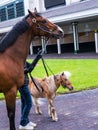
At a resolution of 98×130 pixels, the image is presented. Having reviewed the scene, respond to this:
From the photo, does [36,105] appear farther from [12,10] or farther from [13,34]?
[12,10]

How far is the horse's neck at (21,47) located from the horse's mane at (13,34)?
0.07m

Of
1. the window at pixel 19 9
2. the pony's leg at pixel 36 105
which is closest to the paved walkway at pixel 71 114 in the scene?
the pony's leg at pixel 36 105

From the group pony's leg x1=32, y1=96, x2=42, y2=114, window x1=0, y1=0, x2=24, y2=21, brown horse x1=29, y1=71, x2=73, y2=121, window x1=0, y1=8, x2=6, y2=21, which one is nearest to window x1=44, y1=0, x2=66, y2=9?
→ window x1=0, y1=0, x2=24, y2=21

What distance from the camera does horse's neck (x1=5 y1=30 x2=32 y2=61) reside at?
244 inches

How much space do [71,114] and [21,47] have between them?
7.92ft

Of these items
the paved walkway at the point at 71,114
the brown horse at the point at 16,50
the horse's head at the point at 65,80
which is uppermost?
the brown horse at the point at 16,50

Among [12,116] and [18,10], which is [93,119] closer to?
[12,116]

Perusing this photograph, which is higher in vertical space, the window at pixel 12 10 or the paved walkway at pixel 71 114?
the window at pixel 12 10

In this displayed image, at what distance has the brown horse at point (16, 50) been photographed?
5953mm

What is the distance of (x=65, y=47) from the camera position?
33312 millimetres

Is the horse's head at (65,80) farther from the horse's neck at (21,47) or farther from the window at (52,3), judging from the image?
the window at (52,3)

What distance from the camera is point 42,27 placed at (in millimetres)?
6301

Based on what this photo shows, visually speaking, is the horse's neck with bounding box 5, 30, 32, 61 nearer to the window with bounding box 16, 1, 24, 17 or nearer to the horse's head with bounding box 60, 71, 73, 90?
the horse's head with bounding box 60, 71, 73, 90

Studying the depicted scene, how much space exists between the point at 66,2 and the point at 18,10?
31.2ft
